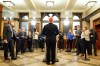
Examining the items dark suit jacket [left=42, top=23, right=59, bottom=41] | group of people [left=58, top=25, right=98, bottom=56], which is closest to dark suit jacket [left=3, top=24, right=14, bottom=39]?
dark suit jacket [left=42, top=23, right=59, bottom=41]

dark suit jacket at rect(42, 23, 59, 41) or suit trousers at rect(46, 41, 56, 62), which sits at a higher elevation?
dark suit jacket at rect(42, 23, 59, 41)

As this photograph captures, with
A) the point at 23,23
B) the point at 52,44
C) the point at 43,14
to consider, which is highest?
the point at 43,14

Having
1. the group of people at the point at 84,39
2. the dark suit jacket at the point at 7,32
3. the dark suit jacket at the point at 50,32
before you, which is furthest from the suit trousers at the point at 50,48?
the group of people at the point at 84,39

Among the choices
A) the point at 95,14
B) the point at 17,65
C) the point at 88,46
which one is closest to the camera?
the point at 17,65

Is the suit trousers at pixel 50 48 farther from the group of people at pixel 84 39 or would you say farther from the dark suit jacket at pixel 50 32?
the group of people at pixel 84 39

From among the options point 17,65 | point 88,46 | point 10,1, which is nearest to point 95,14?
point 88,46

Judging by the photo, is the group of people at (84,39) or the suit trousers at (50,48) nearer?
the suit trousers at (50,48)

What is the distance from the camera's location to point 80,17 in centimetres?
1206

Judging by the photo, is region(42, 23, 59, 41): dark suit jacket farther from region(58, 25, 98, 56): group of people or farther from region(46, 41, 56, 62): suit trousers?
region(58, 25, 98, 56): group of people

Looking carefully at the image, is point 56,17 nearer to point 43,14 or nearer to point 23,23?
point 43,14

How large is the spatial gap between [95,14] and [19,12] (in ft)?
20.6

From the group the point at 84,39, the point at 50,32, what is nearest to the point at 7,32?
the point at 50,32

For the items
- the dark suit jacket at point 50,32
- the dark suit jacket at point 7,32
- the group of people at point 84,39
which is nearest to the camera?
the dark suit jacket at point 50,32

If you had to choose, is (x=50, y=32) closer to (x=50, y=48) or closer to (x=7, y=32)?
(x=50, y=48)
